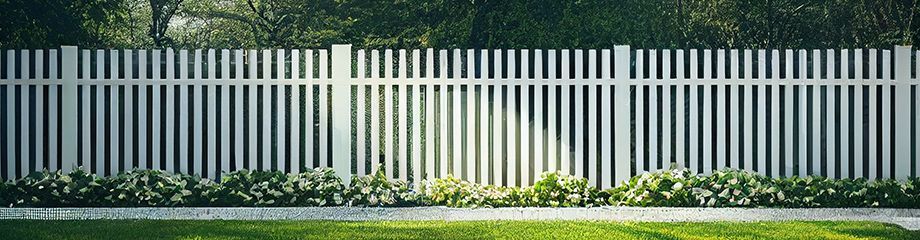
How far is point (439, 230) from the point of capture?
6578 mm

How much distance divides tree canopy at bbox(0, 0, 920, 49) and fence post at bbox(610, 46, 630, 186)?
394 centimetres

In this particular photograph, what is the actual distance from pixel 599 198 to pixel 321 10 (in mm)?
7301

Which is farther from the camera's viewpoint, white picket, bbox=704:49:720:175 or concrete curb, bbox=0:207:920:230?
white picket, bbox=704:49:720:175

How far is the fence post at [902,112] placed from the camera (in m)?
8.48

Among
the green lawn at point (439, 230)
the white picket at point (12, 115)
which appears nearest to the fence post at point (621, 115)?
the green lawn at point (439, 230)

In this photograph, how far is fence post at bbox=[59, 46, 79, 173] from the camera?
848cm

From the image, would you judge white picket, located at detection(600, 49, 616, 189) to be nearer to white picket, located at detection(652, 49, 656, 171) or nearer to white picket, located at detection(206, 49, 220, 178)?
white picket, located at detection(652, 49, 656, 171)

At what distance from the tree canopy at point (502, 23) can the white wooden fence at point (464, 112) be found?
3452 mm

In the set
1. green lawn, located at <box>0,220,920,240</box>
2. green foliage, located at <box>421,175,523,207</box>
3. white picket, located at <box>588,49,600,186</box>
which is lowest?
green lawn, located at <box>0,220,920,240</box>

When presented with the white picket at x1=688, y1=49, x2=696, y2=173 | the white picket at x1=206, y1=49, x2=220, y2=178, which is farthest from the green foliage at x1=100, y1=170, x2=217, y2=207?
the white picket at x1=688, y1=49, x2=696, y2=173

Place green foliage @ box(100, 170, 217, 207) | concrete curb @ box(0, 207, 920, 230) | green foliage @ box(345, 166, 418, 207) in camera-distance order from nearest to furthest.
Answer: concrete curb @ box(0, 207, 920, 230) → green foliage @ box(100, 170, 217, 207) → green foliage @ box(345, 166, 418, 207)

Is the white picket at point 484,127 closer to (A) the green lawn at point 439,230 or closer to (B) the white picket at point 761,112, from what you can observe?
(A) the green lawn at point 439,230

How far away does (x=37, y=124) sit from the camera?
8602mm

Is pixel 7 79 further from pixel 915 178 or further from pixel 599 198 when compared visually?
pixel 915 178
